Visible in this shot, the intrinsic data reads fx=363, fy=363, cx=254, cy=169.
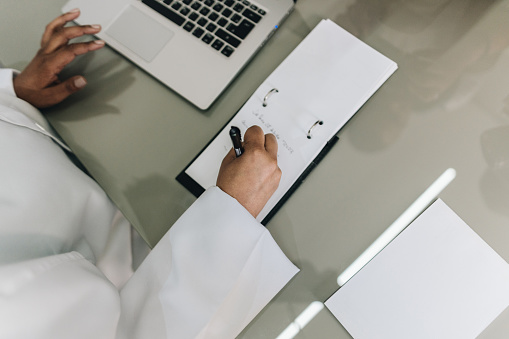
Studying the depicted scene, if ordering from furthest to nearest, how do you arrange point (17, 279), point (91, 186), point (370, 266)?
point (91, 186)
point (370, 266)
point (17, 279)

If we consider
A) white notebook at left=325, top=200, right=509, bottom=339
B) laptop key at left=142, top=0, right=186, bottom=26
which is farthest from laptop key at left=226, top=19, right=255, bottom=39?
white notebook at left=325, top=200, right=509, bottom=339

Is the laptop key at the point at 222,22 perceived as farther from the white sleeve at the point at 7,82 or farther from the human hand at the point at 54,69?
the white sleeve at the point at 7,82

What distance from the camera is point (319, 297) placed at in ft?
1.75

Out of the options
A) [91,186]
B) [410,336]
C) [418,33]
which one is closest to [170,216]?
[91,186]

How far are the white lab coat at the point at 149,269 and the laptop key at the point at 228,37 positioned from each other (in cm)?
28

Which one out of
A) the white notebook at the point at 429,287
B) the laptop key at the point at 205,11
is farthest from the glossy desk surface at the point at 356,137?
the laptop key at the point at 205,11

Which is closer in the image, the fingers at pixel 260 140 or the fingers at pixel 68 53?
the fingers at pixel 260 140

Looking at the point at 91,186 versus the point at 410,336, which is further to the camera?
the point at 91,186

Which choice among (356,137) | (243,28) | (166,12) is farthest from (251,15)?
(356,137)

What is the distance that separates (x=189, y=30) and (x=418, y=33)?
1.33 feet

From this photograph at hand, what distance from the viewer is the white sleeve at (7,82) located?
0.66 meters

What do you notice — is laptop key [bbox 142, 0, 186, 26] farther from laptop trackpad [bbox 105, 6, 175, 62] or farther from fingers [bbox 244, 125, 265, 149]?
fingers [bbox 244, 125, 265, 149]

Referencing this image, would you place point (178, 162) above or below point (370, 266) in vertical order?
below

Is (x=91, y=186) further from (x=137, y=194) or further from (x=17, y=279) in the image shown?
(x=17, y=279)
